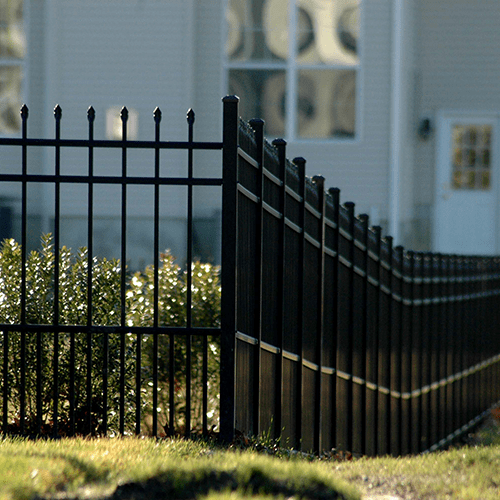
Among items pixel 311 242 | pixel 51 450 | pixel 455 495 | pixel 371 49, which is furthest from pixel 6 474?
pixel 371 49

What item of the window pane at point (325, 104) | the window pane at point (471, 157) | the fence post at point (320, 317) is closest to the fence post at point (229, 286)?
the fence post at point (320, 317)

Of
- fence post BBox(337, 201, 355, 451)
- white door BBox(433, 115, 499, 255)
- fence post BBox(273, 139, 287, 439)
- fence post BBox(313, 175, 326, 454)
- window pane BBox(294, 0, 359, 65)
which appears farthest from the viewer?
white door BBox(433, 115, 499, 255)

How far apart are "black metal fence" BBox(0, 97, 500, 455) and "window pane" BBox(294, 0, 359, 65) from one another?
5498 mm

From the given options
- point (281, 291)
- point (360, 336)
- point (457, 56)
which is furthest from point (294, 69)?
point (281, 291)

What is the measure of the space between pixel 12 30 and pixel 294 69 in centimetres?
415

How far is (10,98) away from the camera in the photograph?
12.2 m

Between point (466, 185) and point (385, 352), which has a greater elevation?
point (466, 185)

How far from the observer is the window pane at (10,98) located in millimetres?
12109

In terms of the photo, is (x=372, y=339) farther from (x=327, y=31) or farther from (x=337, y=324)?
(x=327, y=31)

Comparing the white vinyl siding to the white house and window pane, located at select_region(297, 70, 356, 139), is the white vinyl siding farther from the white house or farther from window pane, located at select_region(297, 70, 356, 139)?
window pane, located at select_region(297, 70, 356, 139)

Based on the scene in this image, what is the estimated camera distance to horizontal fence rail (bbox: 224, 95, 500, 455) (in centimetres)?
432

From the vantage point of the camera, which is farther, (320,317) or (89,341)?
(320,317)

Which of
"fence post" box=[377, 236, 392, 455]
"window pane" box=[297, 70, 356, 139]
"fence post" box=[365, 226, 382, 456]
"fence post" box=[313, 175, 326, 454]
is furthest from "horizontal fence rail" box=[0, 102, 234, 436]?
"window pane" box=[297, 70, 356, 139]

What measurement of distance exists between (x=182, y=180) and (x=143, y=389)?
141 cm
